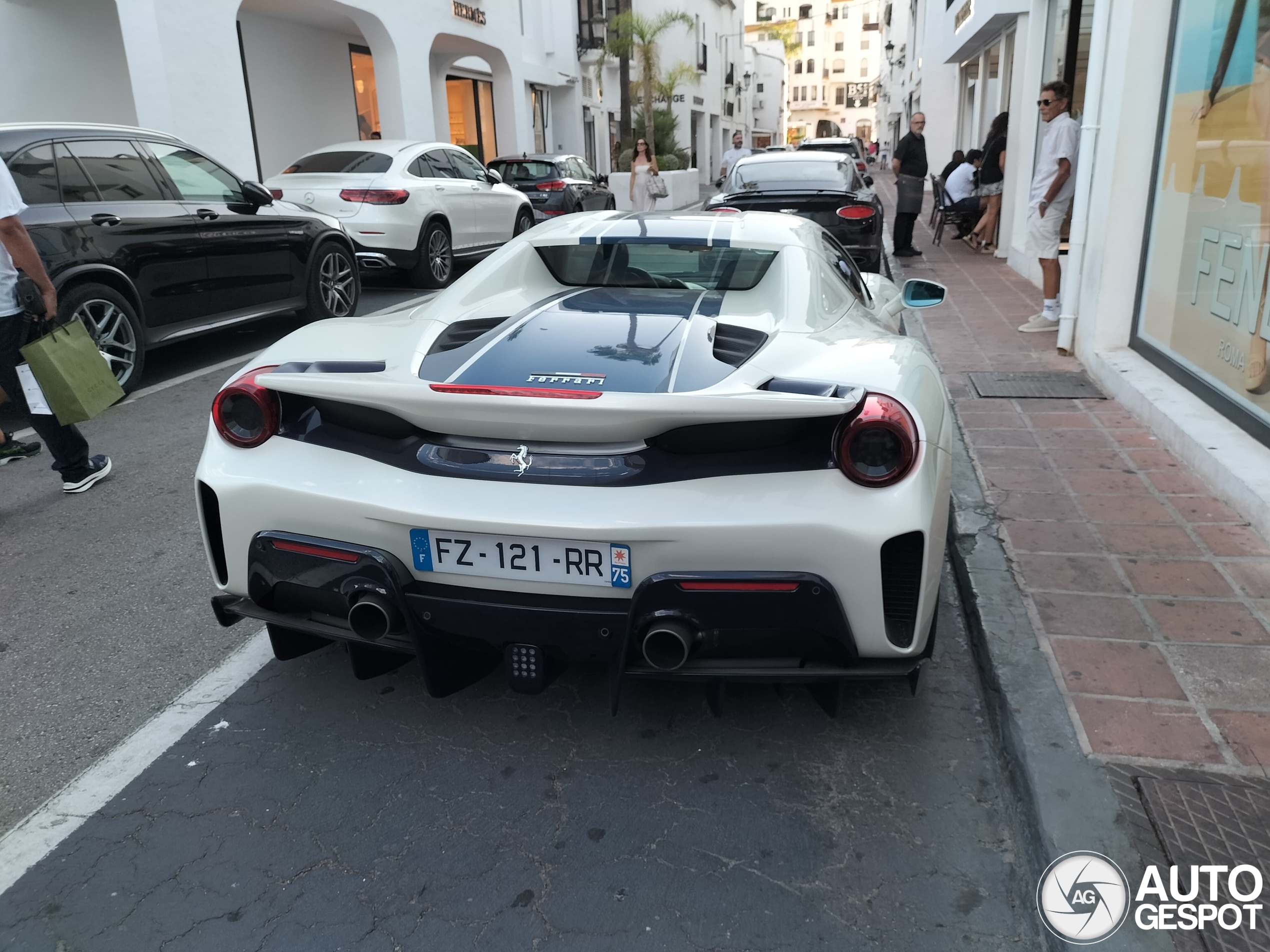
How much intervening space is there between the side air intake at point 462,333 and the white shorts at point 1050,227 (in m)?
6.39

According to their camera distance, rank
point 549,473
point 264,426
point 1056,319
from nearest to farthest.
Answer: point 549,473 < point 264,426 < point 1056,319

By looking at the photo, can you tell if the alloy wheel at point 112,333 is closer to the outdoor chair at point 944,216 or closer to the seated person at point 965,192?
the outdoor chair at point 944,216

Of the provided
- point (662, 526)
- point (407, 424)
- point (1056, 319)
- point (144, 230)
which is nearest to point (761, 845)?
point (662, 526)

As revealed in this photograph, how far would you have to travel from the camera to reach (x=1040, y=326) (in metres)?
8.42

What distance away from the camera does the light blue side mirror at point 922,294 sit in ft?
14.0

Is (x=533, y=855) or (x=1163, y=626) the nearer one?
(x=533, y=855)

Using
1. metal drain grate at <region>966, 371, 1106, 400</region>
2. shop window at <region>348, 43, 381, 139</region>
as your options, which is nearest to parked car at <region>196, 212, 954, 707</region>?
metal drain grate at <region>966, 371, 1106, 400</region>

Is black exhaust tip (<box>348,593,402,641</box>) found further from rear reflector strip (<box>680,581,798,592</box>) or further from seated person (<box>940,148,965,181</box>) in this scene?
seated person (<box>940,148,965,181</box>)

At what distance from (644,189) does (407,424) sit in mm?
13414

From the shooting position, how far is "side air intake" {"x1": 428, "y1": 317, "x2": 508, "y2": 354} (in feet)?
9.35

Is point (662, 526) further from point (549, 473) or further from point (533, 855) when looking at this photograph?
point (533, 855)

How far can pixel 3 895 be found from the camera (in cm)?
228

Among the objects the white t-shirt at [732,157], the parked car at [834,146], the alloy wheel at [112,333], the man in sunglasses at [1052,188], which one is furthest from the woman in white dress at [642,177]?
the alloy wheel at [112,333]

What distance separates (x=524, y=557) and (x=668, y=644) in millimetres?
404
